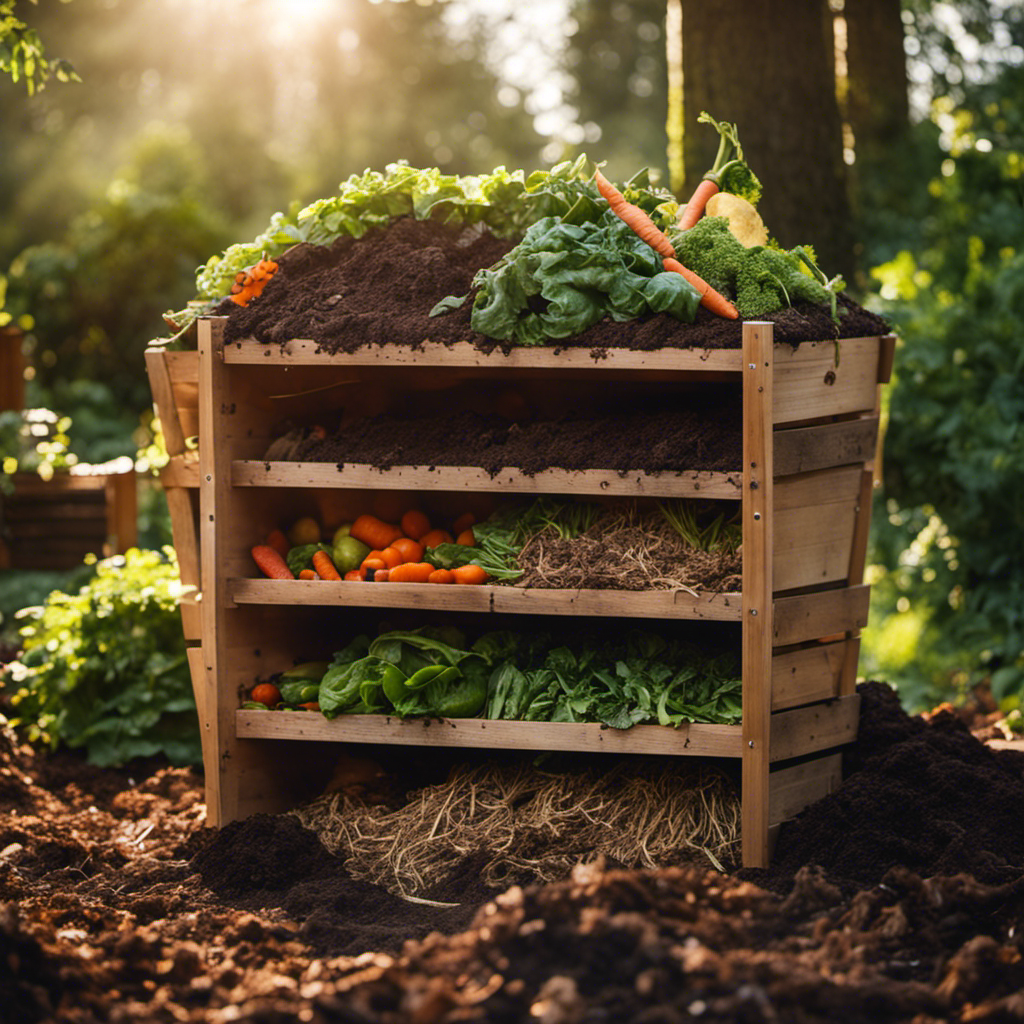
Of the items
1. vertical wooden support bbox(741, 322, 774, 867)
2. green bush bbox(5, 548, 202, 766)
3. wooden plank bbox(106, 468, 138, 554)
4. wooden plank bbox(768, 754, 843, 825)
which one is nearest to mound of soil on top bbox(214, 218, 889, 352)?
vertical wooden support bbox(741, 322, 774, 867)

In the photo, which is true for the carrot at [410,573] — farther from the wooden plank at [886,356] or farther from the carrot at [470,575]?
the wooden plank at [886,356]

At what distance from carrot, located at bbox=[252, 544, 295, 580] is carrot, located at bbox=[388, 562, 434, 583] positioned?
1.48ft

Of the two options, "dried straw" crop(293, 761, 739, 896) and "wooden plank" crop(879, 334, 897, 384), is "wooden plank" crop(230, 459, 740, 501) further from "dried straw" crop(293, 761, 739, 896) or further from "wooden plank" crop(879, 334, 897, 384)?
"dried straw" crop(293, 761, 739, 896)

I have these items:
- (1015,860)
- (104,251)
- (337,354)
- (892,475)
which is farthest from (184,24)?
(1015,860)

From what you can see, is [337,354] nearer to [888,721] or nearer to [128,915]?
[128,915]

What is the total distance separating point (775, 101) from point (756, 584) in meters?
3.85

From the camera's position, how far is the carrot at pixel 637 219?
14.5ft

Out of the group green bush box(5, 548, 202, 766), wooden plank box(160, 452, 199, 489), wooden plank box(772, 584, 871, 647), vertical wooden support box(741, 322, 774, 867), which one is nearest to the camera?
vertical wooden support box(741, 322, 774, 867)

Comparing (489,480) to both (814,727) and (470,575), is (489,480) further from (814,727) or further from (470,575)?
(814,727)

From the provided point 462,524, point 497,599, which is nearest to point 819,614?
point 497,599

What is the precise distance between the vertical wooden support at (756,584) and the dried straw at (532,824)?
8.2 inches

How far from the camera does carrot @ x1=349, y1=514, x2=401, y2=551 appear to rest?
4.88 metres

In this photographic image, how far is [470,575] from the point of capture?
176 inches

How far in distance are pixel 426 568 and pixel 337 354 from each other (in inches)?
35.8
